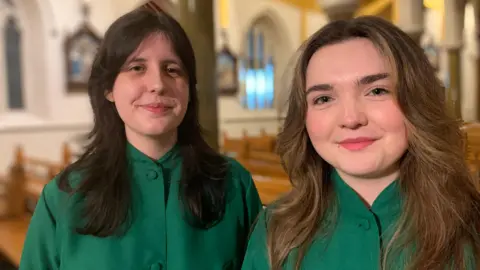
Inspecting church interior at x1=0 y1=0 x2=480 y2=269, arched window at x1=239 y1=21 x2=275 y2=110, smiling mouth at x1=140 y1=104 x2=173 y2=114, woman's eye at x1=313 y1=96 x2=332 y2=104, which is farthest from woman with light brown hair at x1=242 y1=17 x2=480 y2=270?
arched window at x1=239 y1=21 x2=275 y2=110

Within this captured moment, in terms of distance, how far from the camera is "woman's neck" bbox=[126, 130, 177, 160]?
1.57 meters

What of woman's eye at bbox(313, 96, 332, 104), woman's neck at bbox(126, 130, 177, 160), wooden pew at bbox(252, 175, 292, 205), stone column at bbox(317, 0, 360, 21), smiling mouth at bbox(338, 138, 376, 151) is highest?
stone column at bbox(317, 0, 360, 21)

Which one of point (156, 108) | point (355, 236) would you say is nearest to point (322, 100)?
point (355, 236)

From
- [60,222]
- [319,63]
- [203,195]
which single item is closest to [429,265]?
[319,63]

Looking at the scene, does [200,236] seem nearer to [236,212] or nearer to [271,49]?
[236,212]

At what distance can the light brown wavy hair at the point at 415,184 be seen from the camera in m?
1.22

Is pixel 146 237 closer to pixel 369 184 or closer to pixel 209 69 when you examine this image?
pixel 369 184

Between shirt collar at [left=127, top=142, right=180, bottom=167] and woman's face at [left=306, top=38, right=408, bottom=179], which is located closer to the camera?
woman's face at [left=306, top=38, right=408, bottom=179]

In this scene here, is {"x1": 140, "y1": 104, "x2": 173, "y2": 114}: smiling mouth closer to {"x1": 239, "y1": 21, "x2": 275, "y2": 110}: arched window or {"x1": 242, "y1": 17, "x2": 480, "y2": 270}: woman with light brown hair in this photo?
{"x1": 242, "y1": 17, "x2": 480, "y2": 270}: woman with light brown hair

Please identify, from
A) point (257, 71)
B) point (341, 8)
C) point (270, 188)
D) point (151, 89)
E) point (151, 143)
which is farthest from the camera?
point (257, 71)

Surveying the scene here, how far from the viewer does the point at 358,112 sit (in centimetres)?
119

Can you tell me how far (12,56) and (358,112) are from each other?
8060 millimetres

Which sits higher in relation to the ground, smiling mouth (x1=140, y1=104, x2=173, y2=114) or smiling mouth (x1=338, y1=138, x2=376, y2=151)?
smiling mouth (x1=140, y1=104, x2=173, y2=114)

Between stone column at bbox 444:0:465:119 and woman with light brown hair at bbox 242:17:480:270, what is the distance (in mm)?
236
